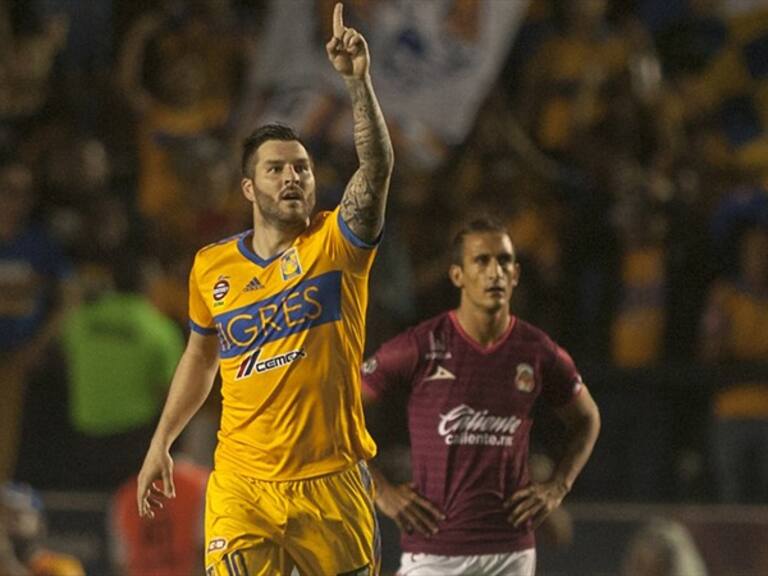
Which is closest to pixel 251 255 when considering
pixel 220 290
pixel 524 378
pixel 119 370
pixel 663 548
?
pixel 220 290

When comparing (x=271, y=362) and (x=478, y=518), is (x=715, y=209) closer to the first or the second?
(x=478, y=518)

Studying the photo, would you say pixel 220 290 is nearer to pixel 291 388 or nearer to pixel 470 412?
pixel 291 388

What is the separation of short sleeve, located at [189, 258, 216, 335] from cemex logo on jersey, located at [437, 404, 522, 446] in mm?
1131

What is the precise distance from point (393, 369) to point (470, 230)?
2.10 ft

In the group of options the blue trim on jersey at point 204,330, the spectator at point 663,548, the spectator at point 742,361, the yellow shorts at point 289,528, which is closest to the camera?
the yellow shorts at point 289,528

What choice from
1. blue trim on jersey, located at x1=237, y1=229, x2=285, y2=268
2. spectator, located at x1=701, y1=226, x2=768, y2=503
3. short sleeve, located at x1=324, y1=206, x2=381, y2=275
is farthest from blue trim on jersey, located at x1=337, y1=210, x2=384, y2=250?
spectator, located at x1=701, y1=226, x2=768, y2=503

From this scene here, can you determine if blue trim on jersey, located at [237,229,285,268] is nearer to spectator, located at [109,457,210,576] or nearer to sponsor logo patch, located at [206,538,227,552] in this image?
sponsor logo patch, located at [206,538,227,552]

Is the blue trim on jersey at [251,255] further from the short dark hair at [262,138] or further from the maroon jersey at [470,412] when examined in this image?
the maroon jersey at [470,412]

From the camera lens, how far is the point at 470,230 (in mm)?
7195

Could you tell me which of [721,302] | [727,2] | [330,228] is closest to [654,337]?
[721,302]

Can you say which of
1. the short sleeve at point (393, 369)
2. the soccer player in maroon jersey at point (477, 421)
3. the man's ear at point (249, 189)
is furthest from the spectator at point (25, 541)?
the man's ear at point (249, 189)

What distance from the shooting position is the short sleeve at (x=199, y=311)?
6.39 metres

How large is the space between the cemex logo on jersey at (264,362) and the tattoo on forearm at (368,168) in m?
0.47

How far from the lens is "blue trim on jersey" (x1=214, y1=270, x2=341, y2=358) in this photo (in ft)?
19.8
